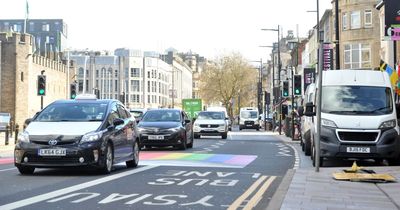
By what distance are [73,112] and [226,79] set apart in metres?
107

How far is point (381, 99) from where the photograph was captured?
52.5 ft

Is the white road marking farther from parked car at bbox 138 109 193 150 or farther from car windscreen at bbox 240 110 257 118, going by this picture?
car windscreen at bbox 240 110 257 118

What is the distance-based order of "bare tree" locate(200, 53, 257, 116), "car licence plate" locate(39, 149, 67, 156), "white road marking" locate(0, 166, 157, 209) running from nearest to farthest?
"white road marking" locate(0, 166, 157, 209) < "car licence plate" locate(39, 149, 67, 156) < "bare tree" locate(200, 53, 257, 116)

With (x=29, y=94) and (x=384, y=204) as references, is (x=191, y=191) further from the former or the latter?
(x=29, y=94)

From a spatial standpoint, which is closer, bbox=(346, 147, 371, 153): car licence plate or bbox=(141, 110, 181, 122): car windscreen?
bbox=(346, 147, 371, 153): car licence plate

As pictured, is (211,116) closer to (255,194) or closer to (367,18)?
(367,18)

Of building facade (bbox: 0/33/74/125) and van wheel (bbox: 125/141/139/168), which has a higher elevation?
building facade (bbox: 0/33/74/125)

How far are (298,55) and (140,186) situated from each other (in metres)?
89.2

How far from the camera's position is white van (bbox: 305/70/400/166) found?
49.9ft

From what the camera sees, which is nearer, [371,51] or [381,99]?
[381,99]

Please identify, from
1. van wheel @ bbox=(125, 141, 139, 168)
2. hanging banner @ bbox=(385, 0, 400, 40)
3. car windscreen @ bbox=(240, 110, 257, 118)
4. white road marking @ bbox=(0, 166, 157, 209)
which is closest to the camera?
white road marking @ bbox=(0, 166, 157, 209)

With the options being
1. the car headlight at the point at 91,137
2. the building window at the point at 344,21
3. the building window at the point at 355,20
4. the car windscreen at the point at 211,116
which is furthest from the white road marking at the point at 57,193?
the building window at the point at 344,21

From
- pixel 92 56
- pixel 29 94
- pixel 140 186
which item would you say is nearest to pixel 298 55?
pixel 29 94

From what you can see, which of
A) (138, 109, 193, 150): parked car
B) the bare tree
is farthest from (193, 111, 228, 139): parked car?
the bare tree
